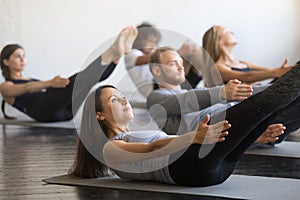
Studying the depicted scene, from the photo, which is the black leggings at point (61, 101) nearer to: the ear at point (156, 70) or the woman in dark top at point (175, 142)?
the ear at point (156, 70)

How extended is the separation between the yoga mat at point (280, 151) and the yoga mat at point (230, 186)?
66 centimetres

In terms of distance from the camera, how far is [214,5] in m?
7.30

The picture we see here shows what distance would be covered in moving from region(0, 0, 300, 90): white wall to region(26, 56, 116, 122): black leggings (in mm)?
1825

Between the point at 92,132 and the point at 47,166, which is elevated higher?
the point at 92,132

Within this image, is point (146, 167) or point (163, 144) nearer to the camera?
point (163, 144)

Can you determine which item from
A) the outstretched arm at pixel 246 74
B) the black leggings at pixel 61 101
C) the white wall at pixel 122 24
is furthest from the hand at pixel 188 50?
the white wall at pixel 122 24

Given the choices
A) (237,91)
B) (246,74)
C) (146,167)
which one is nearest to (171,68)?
(237,91)

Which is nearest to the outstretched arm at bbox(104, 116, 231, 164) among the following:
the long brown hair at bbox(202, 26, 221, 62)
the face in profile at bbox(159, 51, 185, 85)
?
the face in profile at bbox(159, 51, 185, 85)

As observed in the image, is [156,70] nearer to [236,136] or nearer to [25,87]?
[236,136]

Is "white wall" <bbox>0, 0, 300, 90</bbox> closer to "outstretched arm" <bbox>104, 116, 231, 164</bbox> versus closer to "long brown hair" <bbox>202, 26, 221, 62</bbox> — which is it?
"long brown hair" <bbox>202, 26, 221, 62</bbox>

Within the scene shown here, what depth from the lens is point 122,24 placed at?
283 inches

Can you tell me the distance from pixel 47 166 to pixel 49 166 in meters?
0.01

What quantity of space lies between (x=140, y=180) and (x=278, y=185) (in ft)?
1.89

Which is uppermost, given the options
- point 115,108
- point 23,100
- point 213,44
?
point 115,108
